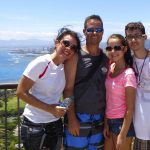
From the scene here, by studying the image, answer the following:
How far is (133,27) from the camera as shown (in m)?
3.34

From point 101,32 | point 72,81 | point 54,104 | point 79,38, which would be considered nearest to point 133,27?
point 101,32

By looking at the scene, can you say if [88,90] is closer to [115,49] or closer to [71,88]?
[71,88]

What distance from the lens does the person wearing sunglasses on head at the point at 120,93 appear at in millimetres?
3299

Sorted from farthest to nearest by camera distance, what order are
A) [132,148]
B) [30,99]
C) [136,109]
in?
[132,148]
[136,109]
[30,99]

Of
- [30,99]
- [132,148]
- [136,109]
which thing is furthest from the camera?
[132,148]

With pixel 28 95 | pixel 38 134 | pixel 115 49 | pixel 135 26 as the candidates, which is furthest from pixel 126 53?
pixel 38 134

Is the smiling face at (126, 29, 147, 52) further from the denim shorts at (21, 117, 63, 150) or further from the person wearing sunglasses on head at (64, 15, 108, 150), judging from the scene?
the denim shorts at (21, 117, 63, 150)

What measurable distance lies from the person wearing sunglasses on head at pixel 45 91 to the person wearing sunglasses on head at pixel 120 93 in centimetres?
41

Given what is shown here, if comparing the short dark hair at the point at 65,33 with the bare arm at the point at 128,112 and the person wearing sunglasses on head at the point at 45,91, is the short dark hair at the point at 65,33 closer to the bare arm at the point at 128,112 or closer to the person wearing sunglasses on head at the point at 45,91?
the person wearing sunglasses on head at the point at 45,91

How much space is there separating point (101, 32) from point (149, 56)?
54 centimetres

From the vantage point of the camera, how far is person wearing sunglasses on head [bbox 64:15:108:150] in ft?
11.1

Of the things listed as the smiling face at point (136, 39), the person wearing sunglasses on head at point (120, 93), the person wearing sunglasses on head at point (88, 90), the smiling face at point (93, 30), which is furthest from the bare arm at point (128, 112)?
the smiling face at point (93, 30)

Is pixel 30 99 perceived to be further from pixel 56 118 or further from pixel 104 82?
pixel 104 82

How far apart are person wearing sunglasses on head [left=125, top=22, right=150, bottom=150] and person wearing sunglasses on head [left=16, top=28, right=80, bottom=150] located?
55 centimetres
